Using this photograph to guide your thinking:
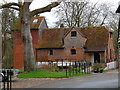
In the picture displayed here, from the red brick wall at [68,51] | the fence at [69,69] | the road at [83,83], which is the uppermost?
the red brick wall at [68,51]

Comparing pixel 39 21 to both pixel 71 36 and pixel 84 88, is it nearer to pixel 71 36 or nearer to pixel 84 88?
pixel 71 36

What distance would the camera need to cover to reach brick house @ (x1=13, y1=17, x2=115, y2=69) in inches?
1410

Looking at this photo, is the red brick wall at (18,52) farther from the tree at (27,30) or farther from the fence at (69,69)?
the tree at (27,30)

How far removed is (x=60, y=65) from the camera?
1122 inches

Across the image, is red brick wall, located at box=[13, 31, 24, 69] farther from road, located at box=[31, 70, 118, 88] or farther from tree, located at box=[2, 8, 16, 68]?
road, located at box=[31, 70, 118, 88]

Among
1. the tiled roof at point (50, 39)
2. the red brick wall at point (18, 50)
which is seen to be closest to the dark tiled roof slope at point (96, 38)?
the tiled roof at point (50, 39)

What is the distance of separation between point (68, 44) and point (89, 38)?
3279 millimetres

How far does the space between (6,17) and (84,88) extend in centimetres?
2418

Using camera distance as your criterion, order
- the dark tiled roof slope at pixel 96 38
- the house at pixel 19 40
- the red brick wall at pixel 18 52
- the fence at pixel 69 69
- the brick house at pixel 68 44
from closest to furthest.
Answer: the fence at pixel 69 69, the dark tiled roof slope at pixel 96 38, the brick house at pixel 68 44, the house at pixel 19 40, the red brick wall at pixel 18 52

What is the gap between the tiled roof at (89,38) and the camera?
3562cm

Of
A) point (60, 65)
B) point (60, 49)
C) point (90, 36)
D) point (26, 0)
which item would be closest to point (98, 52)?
point (90, 36)

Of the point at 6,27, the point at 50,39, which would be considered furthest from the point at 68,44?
the point at 6,27

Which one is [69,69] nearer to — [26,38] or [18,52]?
[26,38]

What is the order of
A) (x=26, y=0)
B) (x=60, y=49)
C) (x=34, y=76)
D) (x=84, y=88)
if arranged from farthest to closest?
(x=60, y=49), (x=26, y=0), (x=34, y=76), (x=84, y=88)
